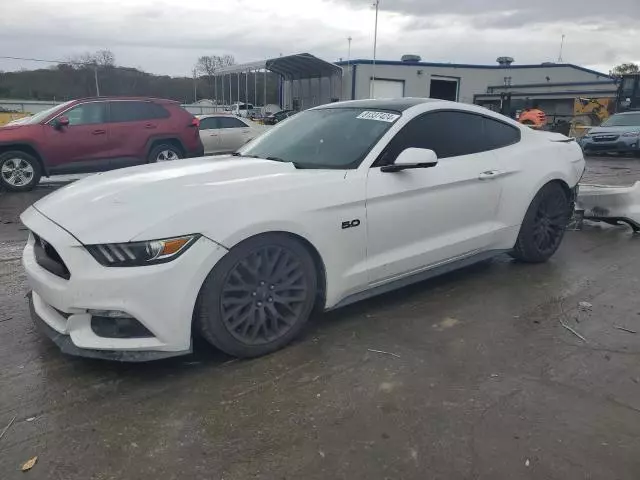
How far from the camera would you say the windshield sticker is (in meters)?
3.97

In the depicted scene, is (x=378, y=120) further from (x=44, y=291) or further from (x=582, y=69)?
(x=582, y=69)

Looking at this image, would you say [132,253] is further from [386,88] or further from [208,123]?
[386,88]

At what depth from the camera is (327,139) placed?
13.2 ft

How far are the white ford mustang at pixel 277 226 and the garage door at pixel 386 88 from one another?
101 ft

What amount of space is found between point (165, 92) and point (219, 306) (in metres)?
35.8

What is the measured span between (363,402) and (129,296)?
4.30 ft

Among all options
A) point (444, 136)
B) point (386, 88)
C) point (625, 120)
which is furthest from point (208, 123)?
point (386, 88)

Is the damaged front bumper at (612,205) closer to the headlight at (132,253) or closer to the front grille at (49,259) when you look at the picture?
the headlight at (132,253)

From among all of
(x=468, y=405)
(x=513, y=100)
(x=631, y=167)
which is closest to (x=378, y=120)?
(x=468, y=405)

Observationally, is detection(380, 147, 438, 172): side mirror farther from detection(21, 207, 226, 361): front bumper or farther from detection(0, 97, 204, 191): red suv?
detection(0, 97, 204, 191): red suv

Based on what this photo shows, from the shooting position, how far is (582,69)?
4244cm

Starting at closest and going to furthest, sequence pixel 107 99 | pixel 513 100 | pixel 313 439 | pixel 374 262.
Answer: pixel 313 439 < pixel 374 262 < pixel 107 99 < pixel 513 100

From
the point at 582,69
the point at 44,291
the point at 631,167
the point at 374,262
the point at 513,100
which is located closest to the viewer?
the point at 44,291

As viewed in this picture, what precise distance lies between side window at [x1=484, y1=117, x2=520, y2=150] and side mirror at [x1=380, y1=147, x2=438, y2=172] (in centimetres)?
109
